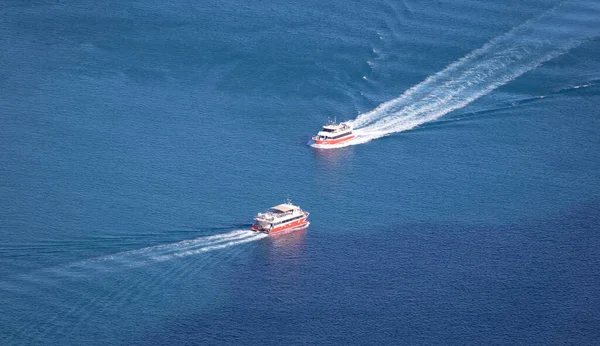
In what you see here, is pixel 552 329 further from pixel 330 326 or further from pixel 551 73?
pixel 551 73

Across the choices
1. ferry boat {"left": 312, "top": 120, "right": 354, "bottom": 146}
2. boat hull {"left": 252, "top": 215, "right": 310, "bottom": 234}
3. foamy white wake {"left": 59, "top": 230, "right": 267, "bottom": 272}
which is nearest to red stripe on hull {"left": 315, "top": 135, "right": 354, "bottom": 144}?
ferry boat {"left": 312, "top": 120, "right": 354, "bottom": 146}

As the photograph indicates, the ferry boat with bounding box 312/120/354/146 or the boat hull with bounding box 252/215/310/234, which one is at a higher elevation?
the ferry boat with bounding box 312/120/354/146

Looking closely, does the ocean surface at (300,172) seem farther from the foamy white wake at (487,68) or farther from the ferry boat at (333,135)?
the ferry boat at (333,135)

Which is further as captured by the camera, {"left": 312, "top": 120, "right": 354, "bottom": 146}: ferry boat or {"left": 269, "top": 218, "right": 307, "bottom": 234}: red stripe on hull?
{"left": 312, "top": 120, "right": 354, "bottom": 146}: ferry boat

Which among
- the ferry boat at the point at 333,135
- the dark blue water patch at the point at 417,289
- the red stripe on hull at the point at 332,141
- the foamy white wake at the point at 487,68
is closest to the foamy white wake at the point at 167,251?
the dark blue water patch at the point at 417,289

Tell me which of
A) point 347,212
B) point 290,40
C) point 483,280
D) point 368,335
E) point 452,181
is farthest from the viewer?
point 290,40

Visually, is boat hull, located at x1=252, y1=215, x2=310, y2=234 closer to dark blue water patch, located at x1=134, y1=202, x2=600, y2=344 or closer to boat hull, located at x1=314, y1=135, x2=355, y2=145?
dark blue water patch, located at x1=134, y1=202, x2=600, y2=344

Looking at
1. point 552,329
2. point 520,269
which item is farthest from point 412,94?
point 552,329

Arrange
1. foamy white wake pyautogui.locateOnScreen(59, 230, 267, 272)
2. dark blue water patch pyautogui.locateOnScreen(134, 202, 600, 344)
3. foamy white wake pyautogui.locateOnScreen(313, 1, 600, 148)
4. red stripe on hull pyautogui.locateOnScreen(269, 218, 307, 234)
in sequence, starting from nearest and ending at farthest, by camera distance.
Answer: dark blue water patch pyautogui.locateOnScreen(134, 202, 600, 344)
foamy white wake pyautogui.locateOnScreen(59, 230, 267, 272)
red stripe on hull pyautogui.locateOnScreen(269, 218, 307, 234)
foamy white wake pyautogui.locateOnScreen(313, 1, 600, 148)
